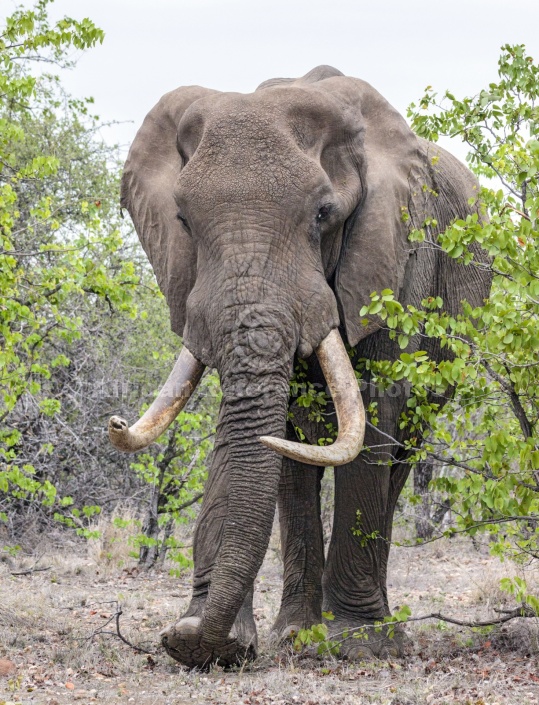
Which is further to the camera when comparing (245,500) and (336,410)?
(336,410)

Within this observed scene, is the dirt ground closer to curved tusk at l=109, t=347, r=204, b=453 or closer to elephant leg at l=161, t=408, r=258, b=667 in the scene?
elephant leg at l=161, t=408, r=258, b=667

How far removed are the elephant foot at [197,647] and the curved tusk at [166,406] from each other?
939 mm

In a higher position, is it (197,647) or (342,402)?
(342,402)

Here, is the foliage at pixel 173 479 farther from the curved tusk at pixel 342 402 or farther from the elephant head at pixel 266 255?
the curved tusk at pixel 342 402

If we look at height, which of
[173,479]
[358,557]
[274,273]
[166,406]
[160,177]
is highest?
[160,177]

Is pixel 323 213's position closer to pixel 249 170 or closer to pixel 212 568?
pixel 249 170

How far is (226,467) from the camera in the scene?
6.01m

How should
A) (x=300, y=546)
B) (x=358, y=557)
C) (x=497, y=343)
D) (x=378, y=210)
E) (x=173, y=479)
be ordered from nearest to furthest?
(x=497, y=343) → (x=378, y=210) → (x=358, y=557) → (x=300, y=546) → (x=173, y=479)

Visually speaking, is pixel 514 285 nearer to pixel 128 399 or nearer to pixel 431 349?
pixel 431 349

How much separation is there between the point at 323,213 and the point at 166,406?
1.33 m

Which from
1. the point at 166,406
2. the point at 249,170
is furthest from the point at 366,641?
the point at 249,170

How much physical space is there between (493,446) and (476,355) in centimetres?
46

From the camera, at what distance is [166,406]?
19.7ft

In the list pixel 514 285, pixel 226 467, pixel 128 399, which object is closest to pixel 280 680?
pixel 226 467
